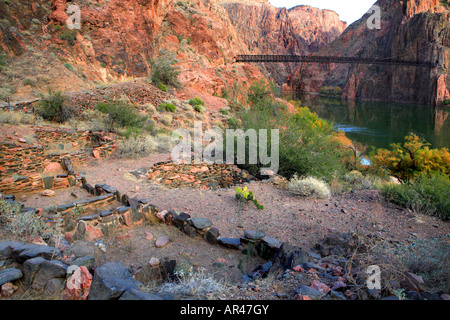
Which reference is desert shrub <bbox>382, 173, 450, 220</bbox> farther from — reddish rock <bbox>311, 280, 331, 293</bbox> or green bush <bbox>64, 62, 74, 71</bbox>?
green bush <bbox>64, 62, 74, 71</bbox>

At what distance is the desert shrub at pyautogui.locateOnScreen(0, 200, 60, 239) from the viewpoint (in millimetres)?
3955

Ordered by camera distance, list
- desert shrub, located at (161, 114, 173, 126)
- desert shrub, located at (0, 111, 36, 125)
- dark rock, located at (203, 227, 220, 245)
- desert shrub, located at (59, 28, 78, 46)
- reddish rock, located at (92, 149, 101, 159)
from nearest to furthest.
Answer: dark rock, located at (203, 227, 220, 245) < reddish rock, located at (92, 149, 101, 159) < desert shrub, located at (0, 111, 36, 125) < desert shrub, located at (161, 114, 173, 126) < desert shrub, located at (59, 28, 78, 46)

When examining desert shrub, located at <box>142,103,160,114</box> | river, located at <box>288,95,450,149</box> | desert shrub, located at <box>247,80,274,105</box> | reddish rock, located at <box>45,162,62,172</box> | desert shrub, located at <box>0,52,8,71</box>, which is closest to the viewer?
reddish rock, located at <box>45,162,62,172</box>

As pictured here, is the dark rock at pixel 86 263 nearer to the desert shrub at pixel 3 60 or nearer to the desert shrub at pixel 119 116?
the desert shrub at pixel 119 116

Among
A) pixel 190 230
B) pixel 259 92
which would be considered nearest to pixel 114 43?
pixel 259 92

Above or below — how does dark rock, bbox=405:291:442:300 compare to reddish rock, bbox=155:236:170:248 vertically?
above

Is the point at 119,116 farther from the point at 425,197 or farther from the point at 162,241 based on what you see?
the point at 425,197

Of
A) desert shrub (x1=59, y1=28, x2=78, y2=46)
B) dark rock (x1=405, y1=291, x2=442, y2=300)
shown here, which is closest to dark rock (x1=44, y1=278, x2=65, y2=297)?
dark rock (x1=405, y1=291, x2=442, y2=300)

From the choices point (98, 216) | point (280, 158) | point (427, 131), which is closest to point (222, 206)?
point (98, 216)

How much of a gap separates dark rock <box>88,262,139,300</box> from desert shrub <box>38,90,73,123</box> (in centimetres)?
1159

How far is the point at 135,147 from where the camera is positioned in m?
9.64

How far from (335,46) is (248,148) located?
10242 centimetres

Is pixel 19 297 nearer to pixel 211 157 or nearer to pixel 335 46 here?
pixel 211 157

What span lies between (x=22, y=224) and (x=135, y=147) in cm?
576
